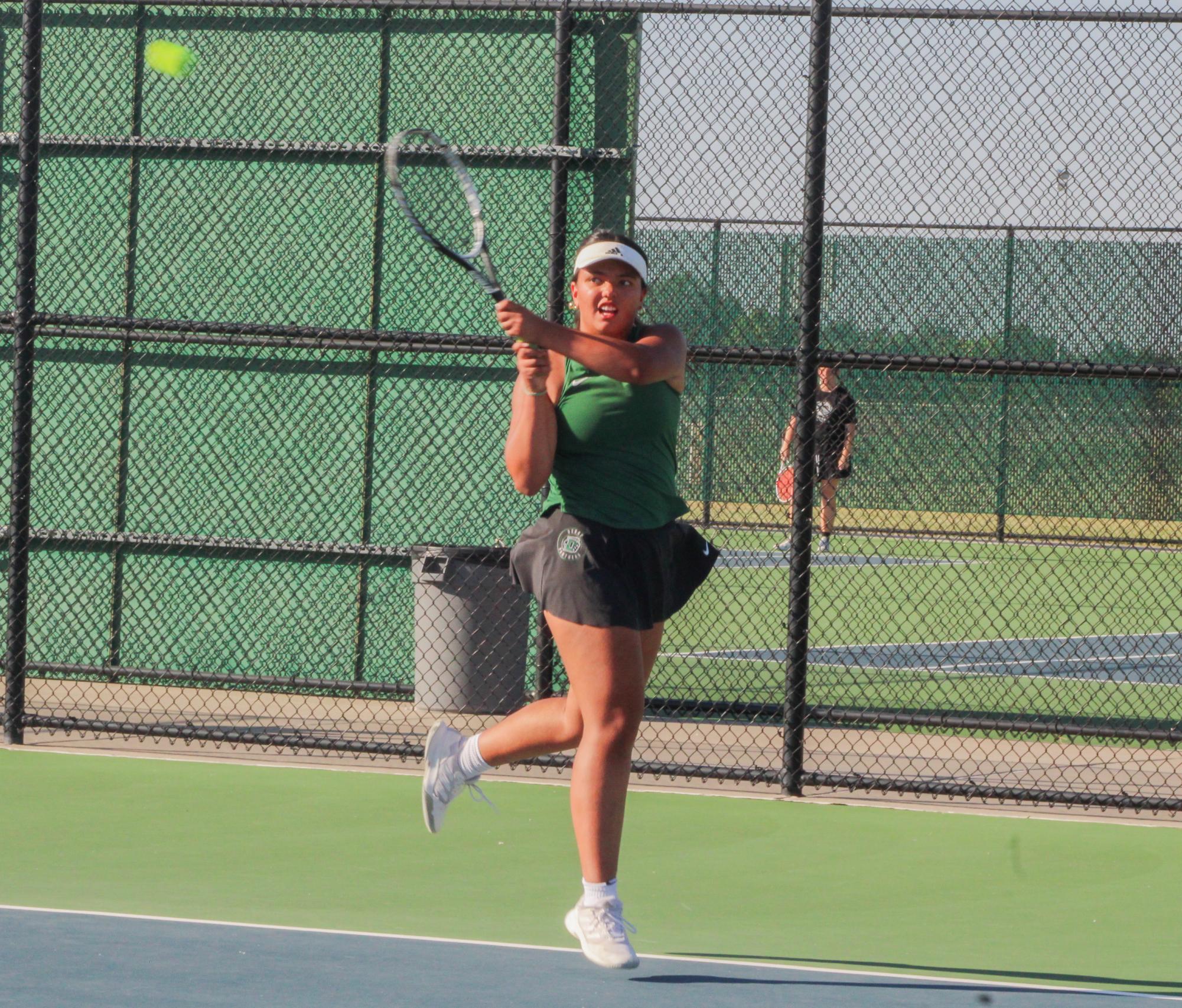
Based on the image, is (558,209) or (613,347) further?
(558,209)

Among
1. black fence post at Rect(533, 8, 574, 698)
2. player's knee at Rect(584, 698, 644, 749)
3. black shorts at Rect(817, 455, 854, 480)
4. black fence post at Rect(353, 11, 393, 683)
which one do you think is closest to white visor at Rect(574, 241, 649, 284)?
player's knee at Rect(584, 698, 644, 749)

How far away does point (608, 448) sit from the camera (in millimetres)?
5246

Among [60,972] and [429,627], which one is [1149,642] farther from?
[60,972]

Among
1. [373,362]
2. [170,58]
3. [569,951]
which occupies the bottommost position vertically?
[569,951]

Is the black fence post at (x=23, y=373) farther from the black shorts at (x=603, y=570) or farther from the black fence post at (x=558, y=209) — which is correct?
the black shorts at (x=603, y=570)

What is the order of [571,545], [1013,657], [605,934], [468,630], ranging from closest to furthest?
1. [605,934]
2. [571,545]
3. [468,630]
4. [1013,657]

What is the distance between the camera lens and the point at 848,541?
63.9ft

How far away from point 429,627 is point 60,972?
4.24 meters

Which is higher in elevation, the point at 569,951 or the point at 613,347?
the point at 613,347

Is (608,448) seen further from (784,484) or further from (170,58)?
(784,484)

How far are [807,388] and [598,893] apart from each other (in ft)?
10.0

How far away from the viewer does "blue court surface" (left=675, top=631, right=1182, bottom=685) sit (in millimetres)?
11438

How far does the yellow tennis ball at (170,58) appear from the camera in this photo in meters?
9.69

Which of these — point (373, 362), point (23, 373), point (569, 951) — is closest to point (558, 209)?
point (373, 362)
